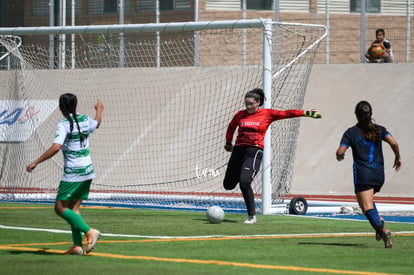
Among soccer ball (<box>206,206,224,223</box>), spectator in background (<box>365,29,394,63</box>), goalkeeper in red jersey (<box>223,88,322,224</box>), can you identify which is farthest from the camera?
spectator in background (<box>365,29,394,63</box>)

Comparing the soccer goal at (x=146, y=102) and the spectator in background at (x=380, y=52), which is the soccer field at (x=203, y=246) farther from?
the spectator in background at (x=380, y=52)

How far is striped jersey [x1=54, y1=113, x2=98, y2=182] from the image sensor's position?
11523mm

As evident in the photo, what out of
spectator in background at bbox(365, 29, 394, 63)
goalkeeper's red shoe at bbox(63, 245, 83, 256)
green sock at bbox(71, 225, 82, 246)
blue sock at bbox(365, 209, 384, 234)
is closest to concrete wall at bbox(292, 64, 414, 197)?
spectator in background at bbox(365, 29, 394, 63)

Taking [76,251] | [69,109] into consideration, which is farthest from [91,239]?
[69,109]

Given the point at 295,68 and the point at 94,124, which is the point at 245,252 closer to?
the point at 94,124

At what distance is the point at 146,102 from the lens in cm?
2777

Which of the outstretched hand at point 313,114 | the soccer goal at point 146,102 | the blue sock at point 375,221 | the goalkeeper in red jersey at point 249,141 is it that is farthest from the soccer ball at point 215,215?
the soccer goal at point 146,102

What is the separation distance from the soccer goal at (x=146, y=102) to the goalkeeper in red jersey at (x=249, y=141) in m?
3.46

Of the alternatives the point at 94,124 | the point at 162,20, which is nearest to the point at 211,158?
the point at 162,20

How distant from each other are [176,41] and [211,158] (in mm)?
5177

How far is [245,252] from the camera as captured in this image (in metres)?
11.7

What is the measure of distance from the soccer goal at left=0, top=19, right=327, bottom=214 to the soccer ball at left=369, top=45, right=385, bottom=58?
1326 millimetres

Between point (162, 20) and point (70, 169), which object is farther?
point (162, 20)

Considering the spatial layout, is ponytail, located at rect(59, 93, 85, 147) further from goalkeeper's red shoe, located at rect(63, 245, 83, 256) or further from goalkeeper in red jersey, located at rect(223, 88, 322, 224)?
goalkeeper in red jersey, located at rect(223, 88, 322, 224)
